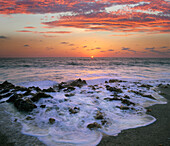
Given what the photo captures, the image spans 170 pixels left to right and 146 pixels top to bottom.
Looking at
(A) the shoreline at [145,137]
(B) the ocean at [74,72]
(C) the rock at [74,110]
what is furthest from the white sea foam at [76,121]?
(B) the ocean at [74,72]

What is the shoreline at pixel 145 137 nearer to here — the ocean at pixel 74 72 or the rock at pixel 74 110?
the rock at pixel 74 110

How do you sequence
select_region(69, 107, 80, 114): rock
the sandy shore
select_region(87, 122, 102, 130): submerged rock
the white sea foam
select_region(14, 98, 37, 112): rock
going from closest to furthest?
the sandy shore < the white sea foam < select_region(87, 122, 102, 130): submerged rock < select_region(69, 107, 80, 114): rock < select_region(14, 98, 37, 112): rock

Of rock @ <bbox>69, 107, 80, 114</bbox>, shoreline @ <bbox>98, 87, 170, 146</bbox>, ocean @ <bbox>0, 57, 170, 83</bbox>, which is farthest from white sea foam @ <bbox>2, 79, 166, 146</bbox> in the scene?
ocean @ <bbox>0, 57, 170, 83</bbox>

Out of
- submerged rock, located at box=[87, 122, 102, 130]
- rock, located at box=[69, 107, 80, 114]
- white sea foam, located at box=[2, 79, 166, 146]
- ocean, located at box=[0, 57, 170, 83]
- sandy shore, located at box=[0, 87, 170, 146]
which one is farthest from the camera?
ocean, located at box=[0, 57, 170, 83]

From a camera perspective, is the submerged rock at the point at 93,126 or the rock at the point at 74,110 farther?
the rock at the point at 74,110

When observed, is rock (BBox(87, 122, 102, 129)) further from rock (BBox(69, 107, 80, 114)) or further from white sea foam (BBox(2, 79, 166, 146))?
rock (BBox(69, 107, 80, 114))

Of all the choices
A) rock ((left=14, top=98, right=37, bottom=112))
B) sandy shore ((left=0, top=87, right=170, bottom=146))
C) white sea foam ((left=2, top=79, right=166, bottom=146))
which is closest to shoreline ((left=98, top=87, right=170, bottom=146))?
sandy shore ((left=0, top=87, right=170, bottom=146))

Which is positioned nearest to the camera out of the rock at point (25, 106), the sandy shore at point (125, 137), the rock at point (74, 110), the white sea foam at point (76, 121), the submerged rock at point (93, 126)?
the sandy shore at point (125, 137)

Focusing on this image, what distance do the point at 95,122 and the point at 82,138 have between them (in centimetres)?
86

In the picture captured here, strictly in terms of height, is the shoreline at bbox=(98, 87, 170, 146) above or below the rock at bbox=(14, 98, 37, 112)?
below

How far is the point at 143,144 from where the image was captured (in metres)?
3.30

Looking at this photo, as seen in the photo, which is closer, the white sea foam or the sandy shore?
the sandy shore

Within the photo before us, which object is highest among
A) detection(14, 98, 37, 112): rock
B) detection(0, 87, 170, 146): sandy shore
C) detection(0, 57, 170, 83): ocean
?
detection(14, 98, 37, 112): rock

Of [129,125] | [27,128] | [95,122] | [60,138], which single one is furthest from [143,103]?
[27,128]
